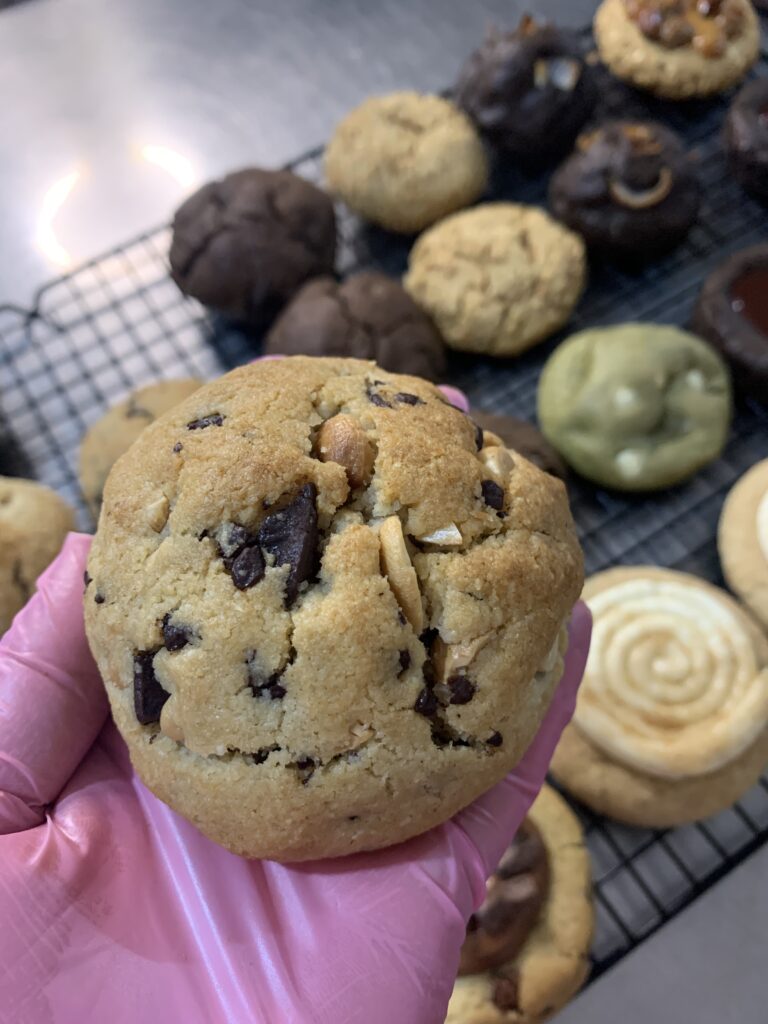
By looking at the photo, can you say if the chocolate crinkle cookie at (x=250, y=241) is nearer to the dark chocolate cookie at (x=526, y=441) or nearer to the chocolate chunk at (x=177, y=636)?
the dark chocolate cookie at (x=526, y=441)

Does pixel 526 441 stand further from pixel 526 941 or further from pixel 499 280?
pixel 526 941

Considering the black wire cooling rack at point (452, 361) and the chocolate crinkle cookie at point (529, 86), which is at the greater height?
the chocolate crinkle cookie at point (529, 86)

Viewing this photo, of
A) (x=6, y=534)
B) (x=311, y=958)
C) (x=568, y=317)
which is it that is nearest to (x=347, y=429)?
(x=311, y=958)

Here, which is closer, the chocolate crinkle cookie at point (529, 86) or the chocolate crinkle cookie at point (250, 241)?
the chocolate crinkle cookie at point (250, 241)

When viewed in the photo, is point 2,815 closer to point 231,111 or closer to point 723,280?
point 723,280

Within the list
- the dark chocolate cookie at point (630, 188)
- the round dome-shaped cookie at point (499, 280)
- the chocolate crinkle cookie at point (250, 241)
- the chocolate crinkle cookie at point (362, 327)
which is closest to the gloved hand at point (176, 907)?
the chocolate crinkle cookie at point (362, 327)

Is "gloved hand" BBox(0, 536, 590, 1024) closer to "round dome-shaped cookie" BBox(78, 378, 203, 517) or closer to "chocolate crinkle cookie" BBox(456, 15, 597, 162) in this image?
"round dome-shaped cookie" BBox(78, 378, 203, 517)

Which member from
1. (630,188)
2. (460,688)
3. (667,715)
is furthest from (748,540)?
(460,688)
